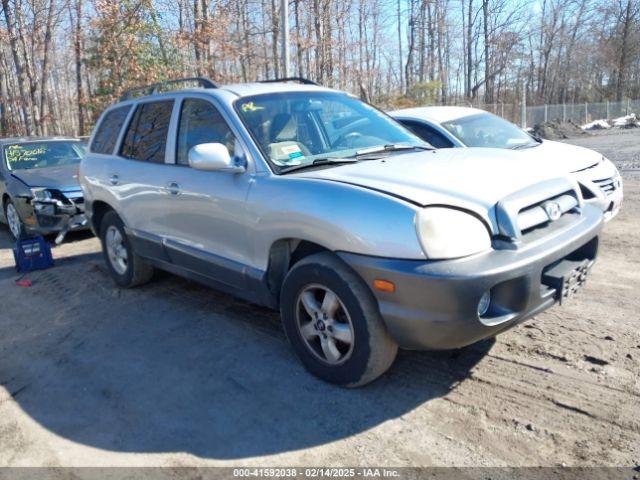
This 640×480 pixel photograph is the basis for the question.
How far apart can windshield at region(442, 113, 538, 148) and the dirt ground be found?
2518 millimetres

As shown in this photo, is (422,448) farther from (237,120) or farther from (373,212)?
(237,120)

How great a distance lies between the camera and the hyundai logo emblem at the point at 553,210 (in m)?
3.13

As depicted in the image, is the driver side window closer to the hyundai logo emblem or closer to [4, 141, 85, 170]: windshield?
the hyundai logo emblem

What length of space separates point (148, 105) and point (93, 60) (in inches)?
607

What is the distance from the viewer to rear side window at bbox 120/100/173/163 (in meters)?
4.61

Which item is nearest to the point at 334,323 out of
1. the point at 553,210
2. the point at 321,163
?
the point at 321,163

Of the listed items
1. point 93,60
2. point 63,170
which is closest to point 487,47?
point 93,60

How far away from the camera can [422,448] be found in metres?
2.68

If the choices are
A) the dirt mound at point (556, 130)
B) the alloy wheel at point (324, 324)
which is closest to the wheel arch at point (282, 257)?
the alloy wheel at point (324, 324)

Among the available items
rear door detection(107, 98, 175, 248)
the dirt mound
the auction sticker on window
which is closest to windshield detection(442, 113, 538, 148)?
rear door detection(107, 98, 175, 248)

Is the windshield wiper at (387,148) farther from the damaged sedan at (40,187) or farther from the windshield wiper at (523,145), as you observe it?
the damaged sedan at (40,187)

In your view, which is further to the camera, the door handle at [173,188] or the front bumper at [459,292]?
the door handle at [173,188]

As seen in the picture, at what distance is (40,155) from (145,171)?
18.8 feet

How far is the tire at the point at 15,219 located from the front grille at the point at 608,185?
27.1 ft
